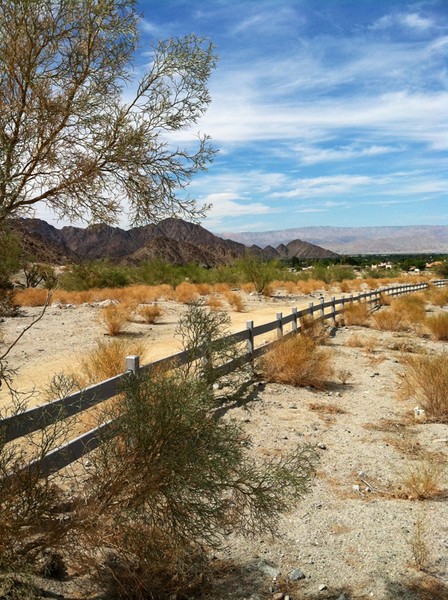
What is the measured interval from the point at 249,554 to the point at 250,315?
842 inches

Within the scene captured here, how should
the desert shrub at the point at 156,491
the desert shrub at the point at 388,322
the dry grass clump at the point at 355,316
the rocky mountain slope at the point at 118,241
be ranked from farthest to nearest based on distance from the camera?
the dry grass clump at the point at 355,316 < the desert shrub at the point at 388,322 < the rocky mountain slope at the point at 118,241 < the desert shrub at the point at 156,491

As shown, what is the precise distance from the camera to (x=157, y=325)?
864 inches

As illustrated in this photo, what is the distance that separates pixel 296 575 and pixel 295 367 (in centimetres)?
722

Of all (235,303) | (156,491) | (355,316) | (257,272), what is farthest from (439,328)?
(257,272)

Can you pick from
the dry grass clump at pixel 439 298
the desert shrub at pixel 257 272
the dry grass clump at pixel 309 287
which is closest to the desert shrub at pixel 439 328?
the dry grass clump at pixel 439 298

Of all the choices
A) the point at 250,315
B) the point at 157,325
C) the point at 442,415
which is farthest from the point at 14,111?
the point at 250,315

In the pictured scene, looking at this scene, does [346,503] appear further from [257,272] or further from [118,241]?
[118,241]

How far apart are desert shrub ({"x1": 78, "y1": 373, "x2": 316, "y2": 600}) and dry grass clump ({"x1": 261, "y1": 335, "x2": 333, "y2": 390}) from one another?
738 centimetres

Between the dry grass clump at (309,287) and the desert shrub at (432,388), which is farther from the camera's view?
the dry grass clump at (309,287)

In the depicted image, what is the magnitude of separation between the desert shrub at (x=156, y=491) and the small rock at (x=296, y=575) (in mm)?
714

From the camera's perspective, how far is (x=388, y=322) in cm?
2177

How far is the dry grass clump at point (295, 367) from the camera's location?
468 inches

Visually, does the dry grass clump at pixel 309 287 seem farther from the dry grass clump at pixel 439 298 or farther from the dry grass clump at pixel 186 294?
the dry grass clump at pixel 439 298

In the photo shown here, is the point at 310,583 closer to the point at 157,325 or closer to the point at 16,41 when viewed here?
the point at 16,41
